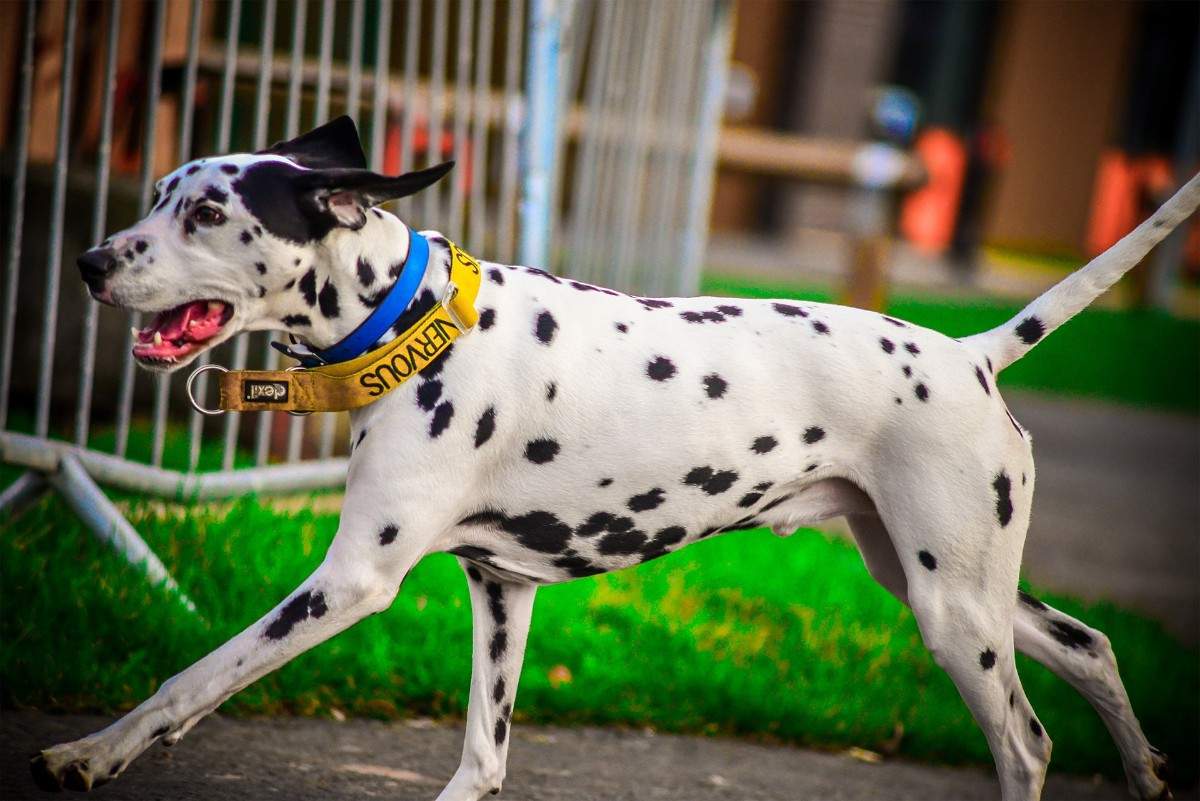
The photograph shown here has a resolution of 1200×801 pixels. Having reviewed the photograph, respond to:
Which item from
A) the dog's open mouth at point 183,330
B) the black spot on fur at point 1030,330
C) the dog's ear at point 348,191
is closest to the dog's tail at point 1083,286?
the black spot on fur at point 1030,330

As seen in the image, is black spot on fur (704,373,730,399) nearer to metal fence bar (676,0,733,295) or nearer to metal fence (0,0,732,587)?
metal fence (0,0,732,587)

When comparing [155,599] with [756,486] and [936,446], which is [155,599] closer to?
[756,486]

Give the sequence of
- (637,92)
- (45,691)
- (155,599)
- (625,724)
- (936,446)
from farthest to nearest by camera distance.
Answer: (637,92)
(625,724)
(155,599)
(45,691)
(936,446)

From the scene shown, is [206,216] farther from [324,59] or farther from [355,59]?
[355,59]

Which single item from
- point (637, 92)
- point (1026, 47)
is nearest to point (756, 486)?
point (637, 92)

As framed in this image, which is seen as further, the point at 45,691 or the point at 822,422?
the point at 45,691

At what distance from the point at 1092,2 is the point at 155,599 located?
27.6 metres

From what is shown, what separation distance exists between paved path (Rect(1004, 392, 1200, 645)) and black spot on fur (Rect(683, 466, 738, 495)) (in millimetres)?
4126

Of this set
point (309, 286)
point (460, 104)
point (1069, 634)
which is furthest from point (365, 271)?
point (460, 104)

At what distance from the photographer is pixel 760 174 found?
48.6ft

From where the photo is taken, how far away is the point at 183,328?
10.4ft

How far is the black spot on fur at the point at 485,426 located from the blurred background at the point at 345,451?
4.88 feet

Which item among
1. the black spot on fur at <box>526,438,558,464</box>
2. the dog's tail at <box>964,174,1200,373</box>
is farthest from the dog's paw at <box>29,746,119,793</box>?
the dog's tail at <box>964,174,1200,373</box>

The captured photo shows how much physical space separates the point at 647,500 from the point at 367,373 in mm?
783
